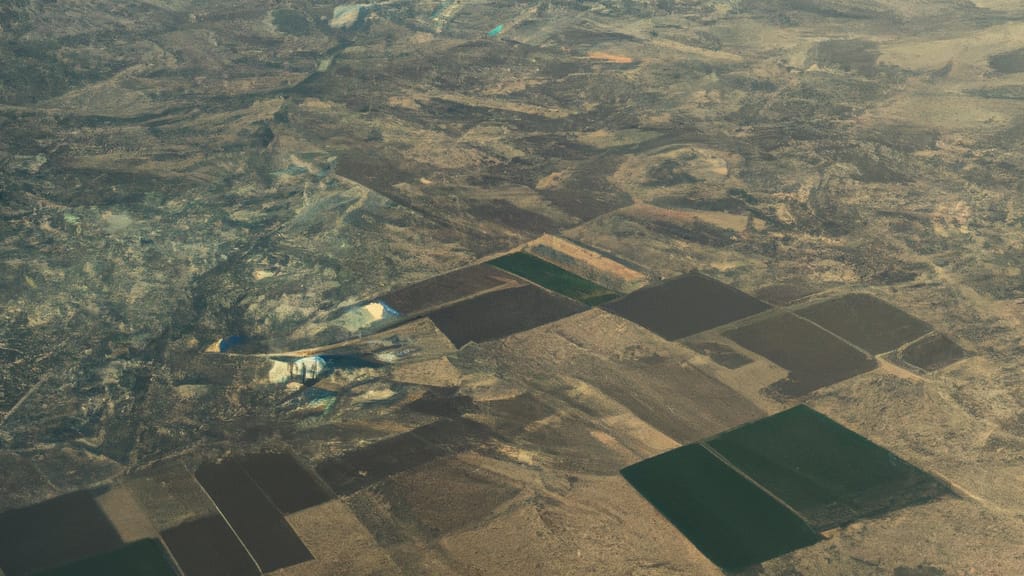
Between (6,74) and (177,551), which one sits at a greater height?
(6,74)

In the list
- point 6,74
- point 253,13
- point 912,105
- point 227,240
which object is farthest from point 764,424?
point 253,13

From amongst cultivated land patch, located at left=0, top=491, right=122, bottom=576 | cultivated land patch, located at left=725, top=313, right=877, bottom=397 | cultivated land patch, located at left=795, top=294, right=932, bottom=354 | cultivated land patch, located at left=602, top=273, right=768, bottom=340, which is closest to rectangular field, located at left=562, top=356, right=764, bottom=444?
cultivated land patch, located at left=725, top=313, right=877, bottom=397

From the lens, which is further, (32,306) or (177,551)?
(32,306)

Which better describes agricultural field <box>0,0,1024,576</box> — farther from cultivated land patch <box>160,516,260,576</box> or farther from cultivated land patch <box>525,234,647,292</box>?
cultivated land patch <box>525,234,647,292</box>

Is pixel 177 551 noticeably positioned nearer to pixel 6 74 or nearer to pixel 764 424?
pixel 764 424

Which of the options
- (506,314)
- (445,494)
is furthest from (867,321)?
(445,494)

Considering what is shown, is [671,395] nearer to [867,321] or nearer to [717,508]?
[717,508]
